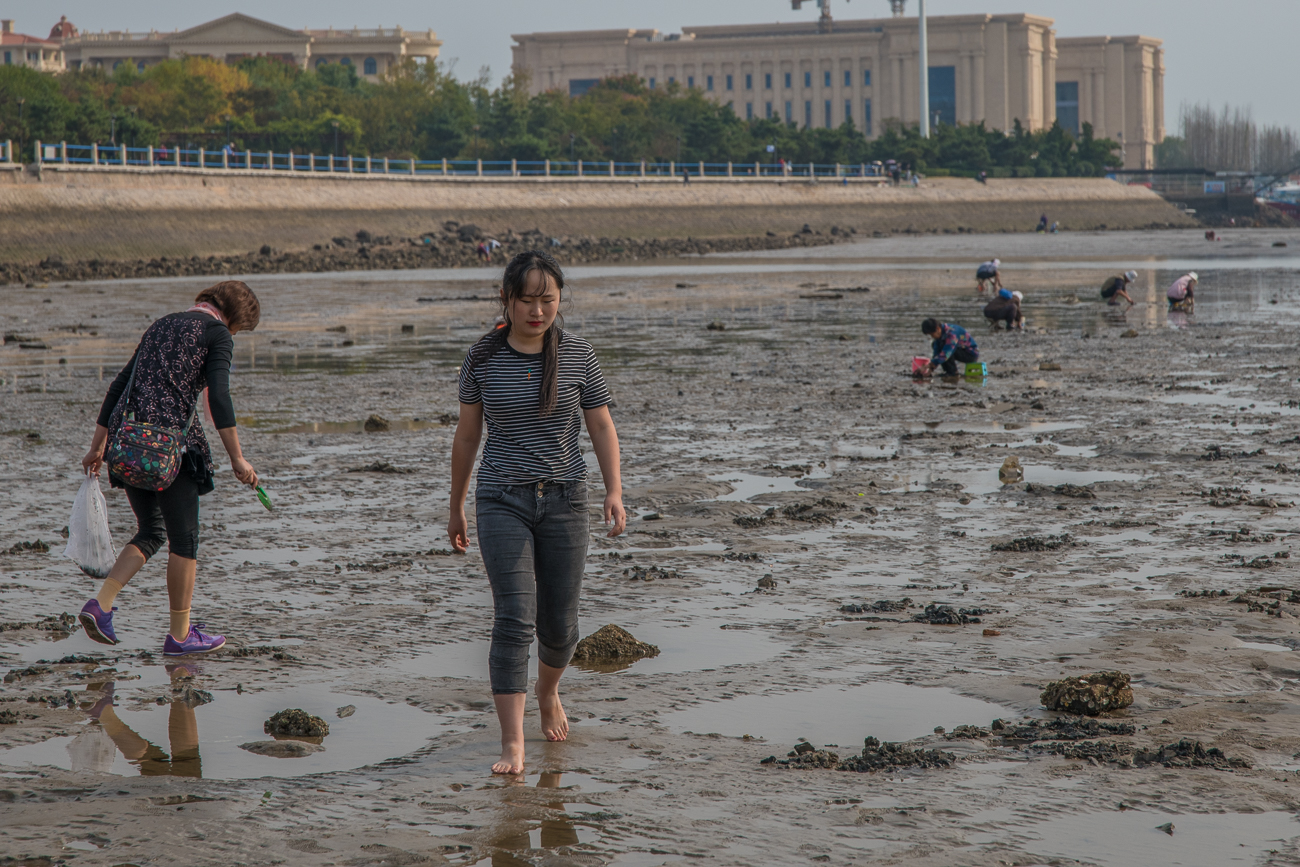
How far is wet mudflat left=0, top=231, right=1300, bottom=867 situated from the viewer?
415cm

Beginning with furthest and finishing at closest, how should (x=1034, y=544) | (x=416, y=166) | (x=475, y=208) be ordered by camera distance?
1. (x=416, y=166)
2. (x=475, y=208)
3. (x=1034, y=544)

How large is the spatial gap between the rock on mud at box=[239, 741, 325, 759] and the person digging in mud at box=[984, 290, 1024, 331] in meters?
17.3

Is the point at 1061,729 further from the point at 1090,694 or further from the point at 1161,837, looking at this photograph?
the point at 1161,837

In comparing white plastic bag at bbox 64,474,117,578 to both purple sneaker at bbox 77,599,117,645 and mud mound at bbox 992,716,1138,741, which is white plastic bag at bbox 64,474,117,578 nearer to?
purple sneaker at bbox 77,599,117,645

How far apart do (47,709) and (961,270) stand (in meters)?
38.5

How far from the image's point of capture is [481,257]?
2076 inches

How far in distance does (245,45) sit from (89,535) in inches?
5450

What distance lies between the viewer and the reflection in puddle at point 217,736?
4.72m

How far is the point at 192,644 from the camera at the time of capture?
595 cm

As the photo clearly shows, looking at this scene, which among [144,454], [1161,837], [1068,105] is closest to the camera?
[1161,837]

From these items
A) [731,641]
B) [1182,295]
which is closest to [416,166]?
[1182,295]

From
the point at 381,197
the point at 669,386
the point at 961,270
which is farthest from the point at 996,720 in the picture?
the point at 381,197

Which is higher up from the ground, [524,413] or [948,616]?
[524,413]

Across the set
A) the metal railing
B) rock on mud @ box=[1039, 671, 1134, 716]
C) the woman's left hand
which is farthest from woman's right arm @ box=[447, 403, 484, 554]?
the metal railing
